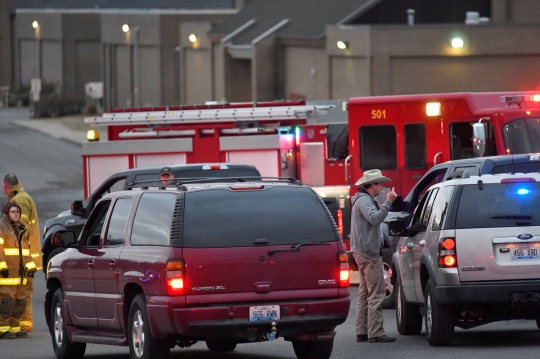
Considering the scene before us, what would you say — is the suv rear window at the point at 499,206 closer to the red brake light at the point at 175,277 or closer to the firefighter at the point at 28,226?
the red brake light at the point at 175,277

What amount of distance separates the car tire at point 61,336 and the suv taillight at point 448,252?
151 inches

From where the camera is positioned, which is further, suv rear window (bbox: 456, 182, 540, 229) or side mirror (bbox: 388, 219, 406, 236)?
side mirror (bbox: 388, 219, 406, 236)

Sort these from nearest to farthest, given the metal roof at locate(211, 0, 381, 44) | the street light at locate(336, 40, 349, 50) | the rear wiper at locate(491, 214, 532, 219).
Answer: the rear wiper at locate(491, 214, 532, 219)
the street light at locate(336, 40, 349, 50)
the metal roof at locate(211, 0, 381, 44)

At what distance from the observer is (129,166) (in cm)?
2336

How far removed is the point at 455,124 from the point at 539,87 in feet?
70.2

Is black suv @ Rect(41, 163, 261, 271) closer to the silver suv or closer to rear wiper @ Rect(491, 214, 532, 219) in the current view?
the silver suv

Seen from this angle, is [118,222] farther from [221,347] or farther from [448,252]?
[448,252]

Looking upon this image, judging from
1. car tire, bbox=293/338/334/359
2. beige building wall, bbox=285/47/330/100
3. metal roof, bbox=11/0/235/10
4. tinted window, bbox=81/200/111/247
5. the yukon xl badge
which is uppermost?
metal roof, bbox=11/0/235/10

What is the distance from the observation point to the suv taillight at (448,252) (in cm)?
1234

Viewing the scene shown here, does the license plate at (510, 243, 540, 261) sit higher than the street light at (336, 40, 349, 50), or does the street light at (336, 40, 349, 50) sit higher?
the street light at (336, 40, 349, 50)

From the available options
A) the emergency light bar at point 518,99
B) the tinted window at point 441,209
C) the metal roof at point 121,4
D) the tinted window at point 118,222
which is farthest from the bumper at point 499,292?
the metal roof at point 121,4

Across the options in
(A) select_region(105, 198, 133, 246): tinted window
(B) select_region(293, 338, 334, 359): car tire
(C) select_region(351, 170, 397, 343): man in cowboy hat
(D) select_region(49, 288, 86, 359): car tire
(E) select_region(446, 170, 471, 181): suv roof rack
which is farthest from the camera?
(C) select_region(351, 170, 397, 343): man in cowboy hat

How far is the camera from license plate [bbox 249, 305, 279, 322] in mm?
10766

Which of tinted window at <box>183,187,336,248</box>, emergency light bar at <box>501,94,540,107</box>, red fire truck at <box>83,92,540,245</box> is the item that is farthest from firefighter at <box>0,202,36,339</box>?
emergency light bar at <box>501,94,540,107</box>
